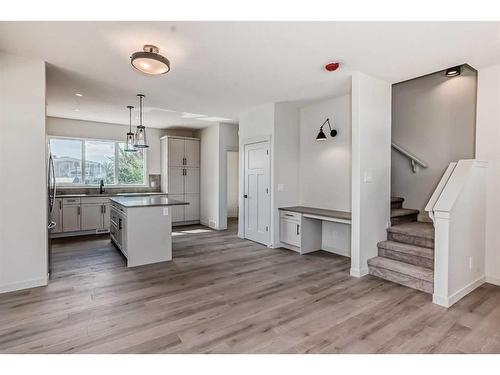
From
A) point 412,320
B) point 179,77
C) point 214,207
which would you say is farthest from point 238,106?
point 412,320

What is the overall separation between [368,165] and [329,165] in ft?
3.94

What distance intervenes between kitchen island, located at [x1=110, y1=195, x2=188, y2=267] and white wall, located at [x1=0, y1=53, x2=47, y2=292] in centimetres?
101

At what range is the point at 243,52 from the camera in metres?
2.88

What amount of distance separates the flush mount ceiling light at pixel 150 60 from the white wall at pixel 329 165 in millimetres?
2980

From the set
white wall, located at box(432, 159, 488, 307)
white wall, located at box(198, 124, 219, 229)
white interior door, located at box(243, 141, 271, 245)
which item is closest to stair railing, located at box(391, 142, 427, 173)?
white wall, located at box(432, 159, 488, 307)

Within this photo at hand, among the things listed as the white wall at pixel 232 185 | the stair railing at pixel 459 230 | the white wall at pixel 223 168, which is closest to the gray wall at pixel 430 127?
the stair railing at pixel 459 230

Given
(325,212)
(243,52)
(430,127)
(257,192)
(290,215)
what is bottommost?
(290,215)

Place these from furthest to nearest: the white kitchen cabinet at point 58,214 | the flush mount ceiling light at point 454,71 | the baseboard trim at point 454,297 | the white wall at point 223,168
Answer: the white wall at point 223,168 < the white kitchen cabinet at point 58,214 < the flush mount ceiling light at point 454,71 < the baseboard trim at point 454,297

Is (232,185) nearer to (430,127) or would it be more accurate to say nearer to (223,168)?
(223,168)

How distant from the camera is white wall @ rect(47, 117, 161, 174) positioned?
6195 mm

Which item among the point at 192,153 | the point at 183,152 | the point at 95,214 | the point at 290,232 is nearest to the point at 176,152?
the point at 183,152

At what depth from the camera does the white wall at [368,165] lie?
3.48 meters

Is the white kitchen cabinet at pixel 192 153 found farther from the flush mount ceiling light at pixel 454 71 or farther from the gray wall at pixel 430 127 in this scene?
the flush mount ceiling light at pixel 454 71

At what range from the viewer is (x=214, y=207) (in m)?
6.87
